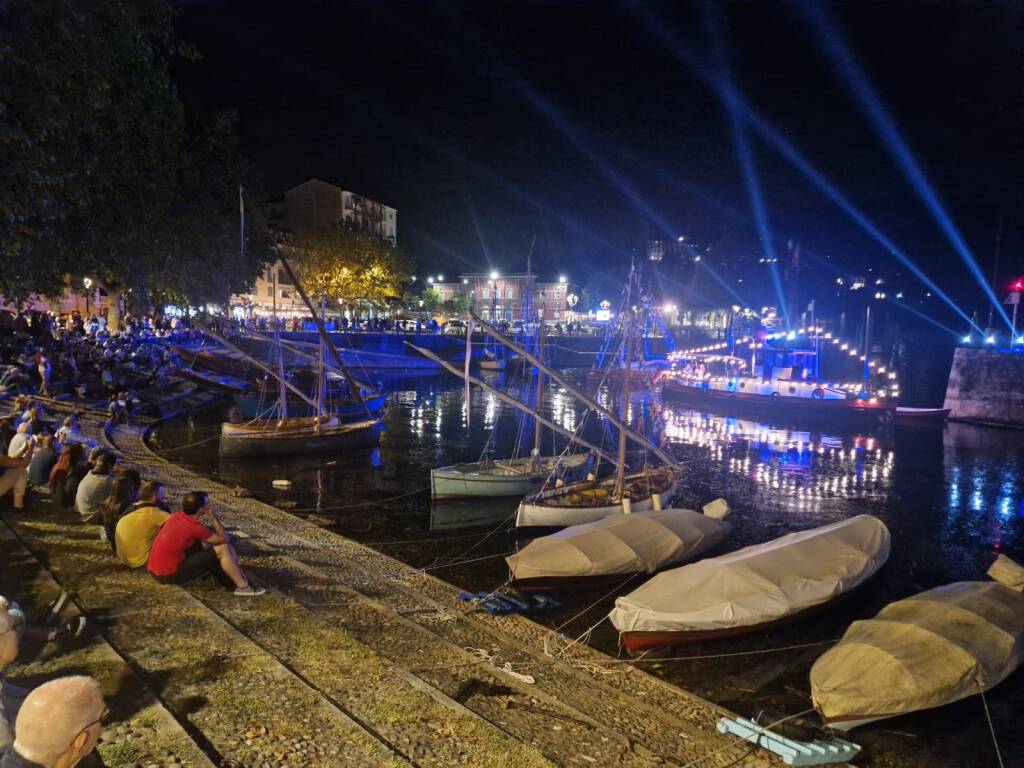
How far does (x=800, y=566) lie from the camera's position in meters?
Answer: 16.4

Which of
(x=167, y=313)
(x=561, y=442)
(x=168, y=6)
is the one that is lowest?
(x=561, y=442)

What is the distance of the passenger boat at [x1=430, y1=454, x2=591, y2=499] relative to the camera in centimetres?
2666

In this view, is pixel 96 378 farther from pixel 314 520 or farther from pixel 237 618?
pixel 237 618

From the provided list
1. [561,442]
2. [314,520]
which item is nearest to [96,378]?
[314,520]

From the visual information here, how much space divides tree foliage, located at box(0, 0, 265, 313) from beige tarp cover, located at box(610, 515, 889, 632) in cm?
1706

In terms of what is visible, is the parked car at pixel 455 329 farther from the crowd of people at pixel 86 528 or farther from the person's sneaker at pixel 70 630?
the person's sneaker at pixel 70 630

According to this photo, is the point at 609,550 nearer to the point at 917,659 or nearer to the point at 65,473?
the point at 917,659

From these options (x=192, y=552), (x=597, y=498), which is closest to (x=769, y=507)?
(x=597, y=498)

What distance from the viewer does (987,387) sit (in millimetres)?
57250

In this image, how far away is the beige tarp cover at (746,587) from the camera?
1430 centimetres

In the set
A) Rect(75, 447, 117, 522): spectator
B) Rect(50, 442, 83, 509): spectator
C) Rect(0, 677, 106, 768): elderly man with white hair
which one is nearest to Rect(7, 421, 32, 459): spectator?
Rect(50, 442, 83, 509): spectator

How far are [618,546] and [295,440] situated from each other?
2197 cm

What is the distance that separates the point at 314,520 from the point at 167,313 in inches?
3357

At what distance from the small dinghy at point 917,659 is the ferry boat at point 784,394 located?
149ft
